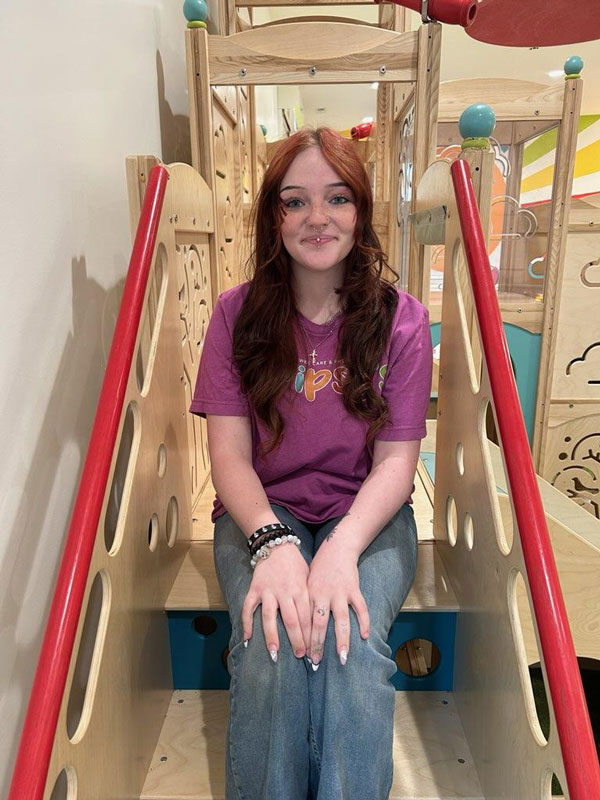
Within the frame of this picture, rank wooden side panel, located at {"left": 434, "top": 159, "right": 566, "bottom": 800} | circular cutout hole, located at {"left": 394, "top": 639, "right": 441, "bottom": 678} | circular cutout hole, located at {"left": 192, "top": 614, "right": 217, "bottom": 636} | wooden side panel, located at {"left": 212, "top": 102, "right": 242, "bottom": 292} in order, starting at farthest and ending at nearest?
1. wooden side panel, located at {"left": 212, "top": 102, "right": 242, "bottom": 292}
2. circular cutout hole, located at {"left": 394, "top": 639, "right": 441, "bottom": 678}
3. circular cutout hole, located at {"left": 192, "top": 614, "right": 217, "bottom": 636}
4. wooden side panel, located at {"left": 434, "top": 159, "right": 566, "bottom": 800}

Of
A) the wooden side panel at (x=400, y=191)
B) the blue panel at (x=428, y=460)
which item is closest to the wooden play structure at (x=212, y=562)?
the wooden side panel at (x=400, y=191)

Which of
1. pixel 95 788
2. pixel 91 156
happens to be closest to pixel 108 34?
pixel 91 156

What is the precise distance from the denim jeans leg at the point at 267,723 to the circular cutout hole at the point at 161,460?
18.7 inches

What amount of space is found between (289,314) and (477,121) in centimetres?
59

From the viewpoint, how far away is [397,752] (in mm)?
1228

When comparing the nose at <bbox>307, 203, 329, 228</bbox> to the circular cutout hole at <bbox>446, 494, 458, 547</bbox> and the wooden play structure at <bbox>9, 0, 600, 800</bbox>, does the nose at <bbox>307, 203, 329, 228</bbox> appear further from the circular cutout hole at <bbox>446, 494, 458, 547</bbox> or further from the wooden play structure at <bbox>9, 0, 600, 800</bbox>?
the circular cutout hole at <bbox>446, 494, 458, 547</bbox>

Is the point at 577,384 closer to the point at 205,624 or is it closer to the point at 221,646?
the point at 205,624

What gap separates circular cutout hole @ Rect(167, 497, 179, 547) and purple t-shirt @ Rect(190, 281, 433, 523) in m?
0.30

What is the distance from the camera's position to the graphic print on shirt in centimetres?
123

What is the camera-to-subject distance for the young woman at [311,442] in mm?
957

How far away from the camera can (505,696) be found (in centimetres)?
104

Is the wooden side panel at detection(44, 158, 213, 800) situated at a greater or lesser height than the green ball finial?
lesser

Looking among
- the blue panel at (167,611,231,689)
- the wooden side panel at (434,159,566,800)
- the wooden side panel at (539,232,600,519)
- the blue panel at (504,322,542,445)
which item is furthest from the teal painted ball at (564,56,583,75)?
the blue panel at (167,611,231,689)

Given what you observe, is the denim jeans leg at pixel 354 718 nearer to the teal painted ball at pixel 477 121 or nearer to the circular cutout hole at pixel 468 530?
the circular cutout hole at pixel 468 530
